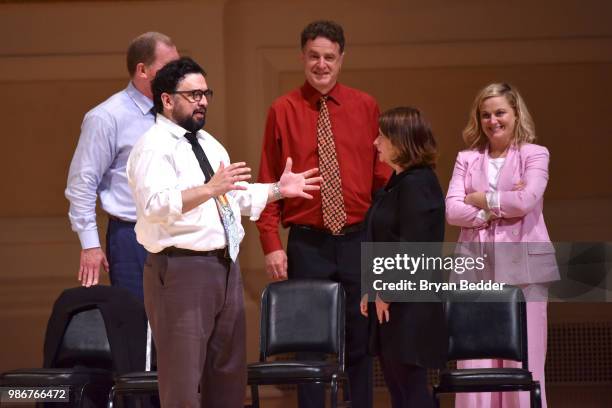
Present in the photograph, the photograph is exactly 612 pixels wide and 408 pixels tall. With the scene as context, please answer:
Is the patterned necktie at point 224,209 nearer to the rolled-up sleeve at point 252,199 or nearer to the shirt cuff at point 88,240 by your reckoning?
the rolled-up sleeve at point 252,199

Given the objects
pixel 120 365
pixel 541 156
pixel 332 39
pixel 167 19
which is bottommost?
pixel 120 365

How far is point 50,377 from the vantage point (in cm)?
393

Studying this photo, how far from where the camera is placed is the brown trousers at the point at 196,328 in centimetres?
325

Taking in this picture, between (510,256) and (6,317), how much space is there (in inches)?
114

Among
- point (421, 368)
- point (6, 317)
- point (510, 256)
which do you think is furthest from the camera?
point (6, 317)

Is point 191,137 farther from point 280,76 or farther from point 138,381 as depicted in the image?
point 280,76

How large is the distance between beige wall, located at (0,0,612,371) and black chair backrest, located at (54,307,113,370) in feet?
5.25

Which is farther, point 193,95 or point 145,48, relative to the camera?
point 145,48

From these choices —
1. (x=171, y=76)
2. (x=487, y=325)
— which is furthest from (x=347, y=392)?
(x=171, y=76)

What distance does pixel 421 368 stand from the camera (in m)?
3.82

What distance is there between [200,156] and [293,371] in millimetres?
1031

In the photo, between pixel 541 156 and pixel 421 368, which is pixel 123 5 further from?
pixel 421 368

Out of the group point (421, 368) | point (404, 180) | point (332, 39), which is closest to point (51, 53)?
point (332, 39)

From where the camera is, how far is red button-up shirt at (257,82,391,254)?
4387 millimetres
